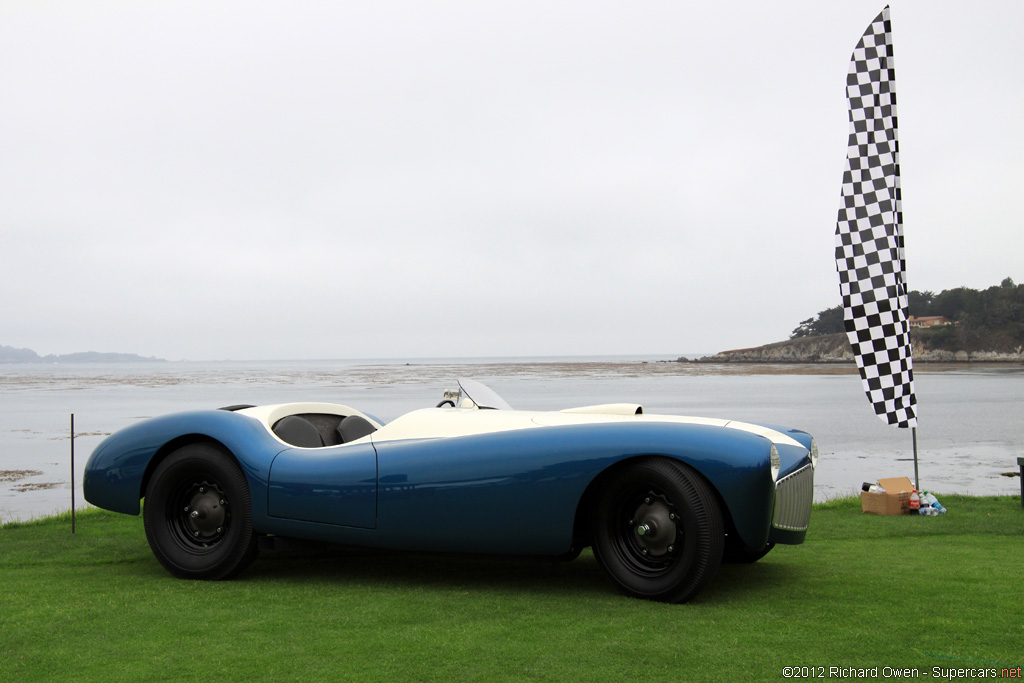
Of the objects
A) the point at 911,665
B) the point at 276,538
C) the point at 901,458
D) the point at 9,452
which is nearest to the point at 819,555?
the point at 911,665

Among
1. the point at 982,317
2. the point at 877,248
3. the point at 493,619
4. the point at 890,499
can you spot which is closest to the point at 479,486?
the point at 493,619

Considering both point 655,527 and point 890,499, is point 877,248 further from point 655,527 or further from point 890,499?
point 655,527

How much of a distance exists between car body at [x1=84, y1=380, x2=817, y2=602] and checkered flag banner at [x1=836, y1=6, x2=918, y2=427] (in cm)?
318

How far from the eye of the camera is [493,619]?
3611 millimetres

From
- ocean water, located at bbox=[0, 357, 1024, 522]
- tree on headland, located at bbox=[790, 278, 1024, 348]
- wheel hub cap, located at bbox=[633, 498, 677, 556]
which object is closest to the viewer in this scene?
wheel hub cap, located at bbox=[633, 498, 677, 556]

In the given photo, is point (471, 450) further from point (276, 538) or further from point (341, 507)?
point (276, 538)

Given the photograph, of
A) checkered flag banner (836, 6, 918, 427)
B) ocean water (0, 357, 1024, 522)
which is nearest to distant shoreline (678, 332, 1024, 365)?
ocean water (0, 357, 1024, 522)

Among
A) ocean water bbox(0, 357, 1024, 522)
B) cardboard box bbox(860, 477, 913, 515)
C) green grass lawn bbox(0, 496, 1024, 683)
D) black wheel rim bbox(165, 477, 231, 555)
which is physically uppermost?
black wheel rim bbox(165, 477, 231, 555)

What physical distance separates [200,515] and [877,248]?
6.37m

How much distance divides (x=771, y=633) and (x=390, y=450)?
2229mm

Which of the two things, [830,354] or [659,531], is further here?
[830,354]

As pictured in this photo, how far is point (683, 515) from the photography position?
12.4ft

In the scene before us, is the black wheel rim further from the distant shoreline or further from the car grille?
the distant shoreline

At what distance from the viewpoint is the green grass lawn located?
2.95 metres
